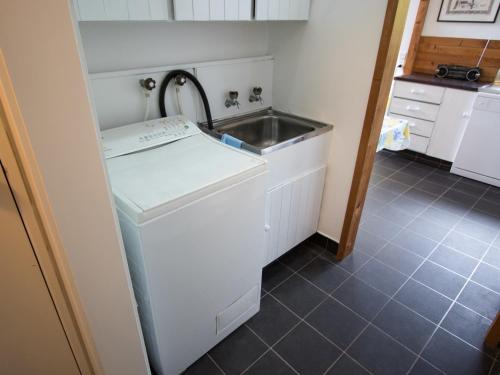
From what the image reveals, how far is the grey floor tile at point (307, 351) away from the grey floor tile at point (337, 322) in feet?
0.16

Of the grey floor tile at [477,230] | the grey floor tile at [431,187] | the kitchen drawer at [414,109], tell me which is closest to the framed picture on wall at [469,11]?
the kitchen drawer at [414,109]

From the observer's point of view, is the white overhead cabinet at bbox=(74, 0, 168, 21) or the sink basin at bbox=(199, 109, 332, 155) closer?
the white overhead cabinet at bbox=(74, 0, 168, 21)

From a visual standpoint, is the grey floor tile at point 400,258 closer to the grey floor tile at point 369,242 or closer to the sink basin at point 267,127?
the grey floor tile at point 369,242

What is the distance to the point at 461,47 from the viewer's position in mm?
3410

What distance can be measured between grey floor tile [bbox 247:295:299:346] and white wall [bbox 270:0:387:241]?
2.21 ft

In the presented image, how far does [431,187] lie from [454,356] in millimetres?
1921

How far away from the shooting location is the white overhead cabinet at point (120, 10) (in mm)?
1143

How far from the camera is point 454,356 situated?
1.59 m

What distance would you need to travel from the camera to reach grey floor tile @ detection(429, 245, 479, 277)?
2141mm

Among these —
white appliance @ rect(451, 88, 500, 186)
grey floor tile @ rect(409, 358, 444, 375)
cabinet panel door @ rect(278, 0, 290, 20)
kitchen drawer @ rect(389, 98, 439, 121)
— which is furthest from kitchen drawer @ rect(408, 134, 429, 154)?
grey floor tile @ rect(409, 358, 444, 375)

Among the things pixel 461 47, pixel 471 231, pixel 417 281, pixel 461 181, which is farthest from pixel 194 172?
pixel 461 47

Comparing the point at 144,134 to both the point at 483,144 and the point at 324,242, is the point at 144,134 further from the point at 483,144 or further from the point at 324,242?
the point at 483,144

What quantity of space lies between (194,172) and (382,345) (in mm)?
1281

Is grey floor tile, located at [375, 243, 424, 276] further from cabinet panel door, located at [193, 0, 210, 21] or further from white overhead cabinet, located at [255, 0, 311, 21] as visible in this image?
cabinet panel door, located at [193, 0, 210, 21]
